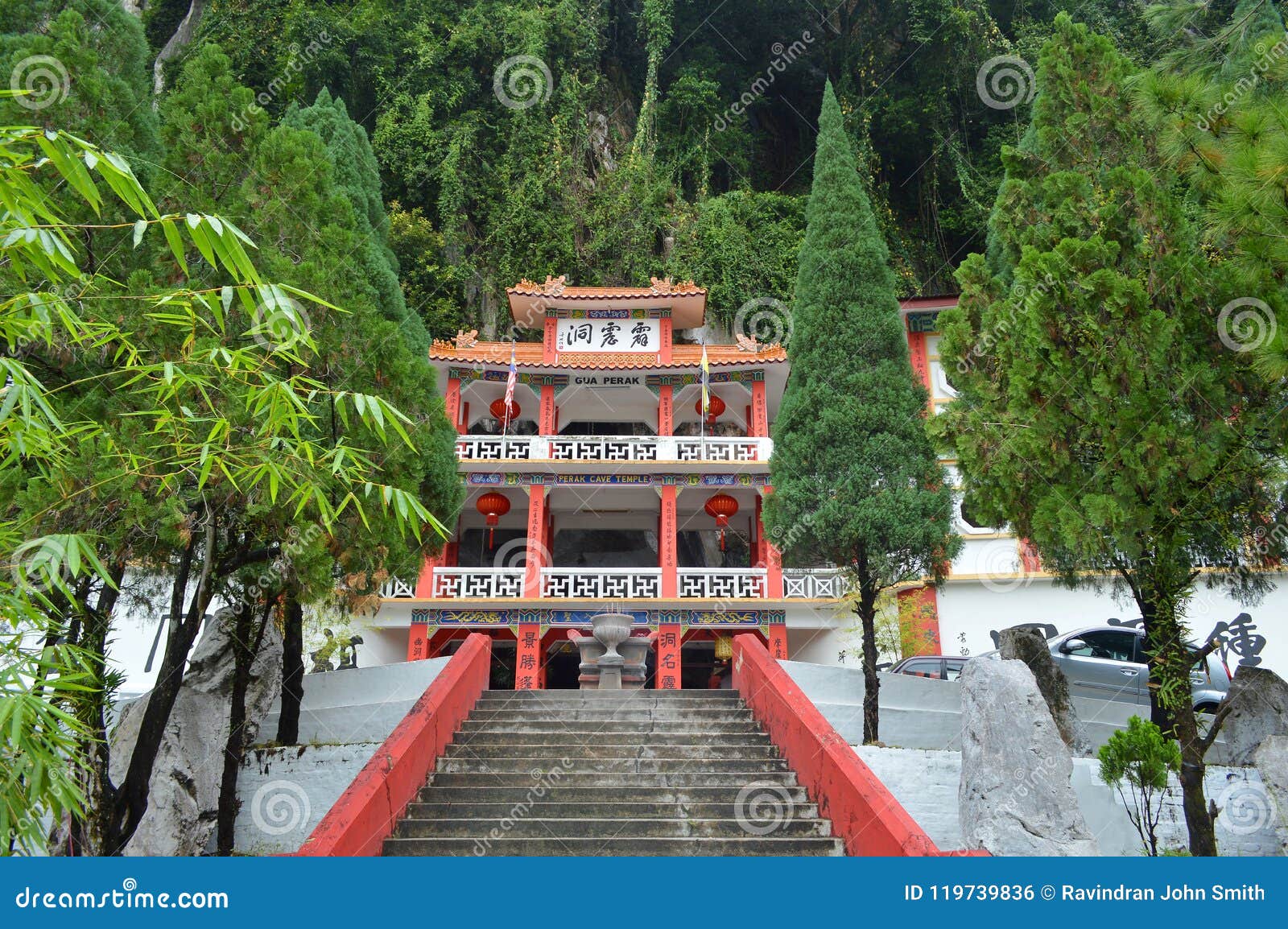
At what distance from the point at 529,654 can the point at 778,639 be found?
14.0 feet

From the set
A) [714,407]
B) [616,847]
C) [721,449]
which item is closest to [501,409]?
[714,407]

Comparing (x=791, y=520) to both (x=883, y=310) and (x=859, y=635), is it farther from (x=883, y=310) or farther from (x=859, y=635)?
(x=859, y=635)

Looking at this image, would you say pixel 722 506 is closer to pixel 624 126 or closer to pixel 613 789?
pixel 613 789

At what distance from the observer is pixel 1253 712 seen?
28.9 feet

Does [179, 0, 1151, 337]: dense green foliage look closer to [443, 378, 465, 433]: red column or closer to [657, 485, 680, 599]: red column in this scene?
[443, 378, 465, 433]: red column

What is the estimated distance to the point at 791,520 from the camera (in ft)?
34.8

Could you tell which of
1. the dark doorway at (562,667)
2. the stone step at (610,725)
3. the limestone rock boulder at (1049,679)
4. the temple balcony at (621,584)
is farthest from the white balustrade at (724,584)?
the limestone rock boulder at (1049,679)

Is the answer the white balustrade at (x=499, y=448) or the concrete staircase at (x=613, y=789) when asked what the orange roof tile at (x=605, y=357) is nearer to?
the white balustrade at (x=499, y=448)

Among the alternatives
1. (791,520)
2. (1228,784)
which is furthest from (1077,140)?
(1228,784)

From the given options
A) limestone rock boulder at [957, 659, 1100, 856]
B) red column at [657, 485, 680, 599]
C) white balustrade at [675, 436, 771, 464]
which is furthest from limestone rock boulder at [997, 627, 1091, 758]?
white balustrade at [675, 436, 771, 464]

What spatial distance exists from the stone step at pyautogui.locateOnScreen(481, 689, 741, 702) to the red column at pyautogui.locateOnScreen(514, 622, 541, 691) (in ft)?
16.0

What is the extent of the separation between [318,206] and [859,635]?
37.9 ft

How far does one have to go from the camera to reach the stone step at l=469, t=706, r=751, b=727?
9.44m

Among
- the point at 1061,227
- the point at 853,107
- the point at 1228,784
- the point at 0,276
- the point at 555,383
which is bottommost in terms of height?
the point at 1228,784
